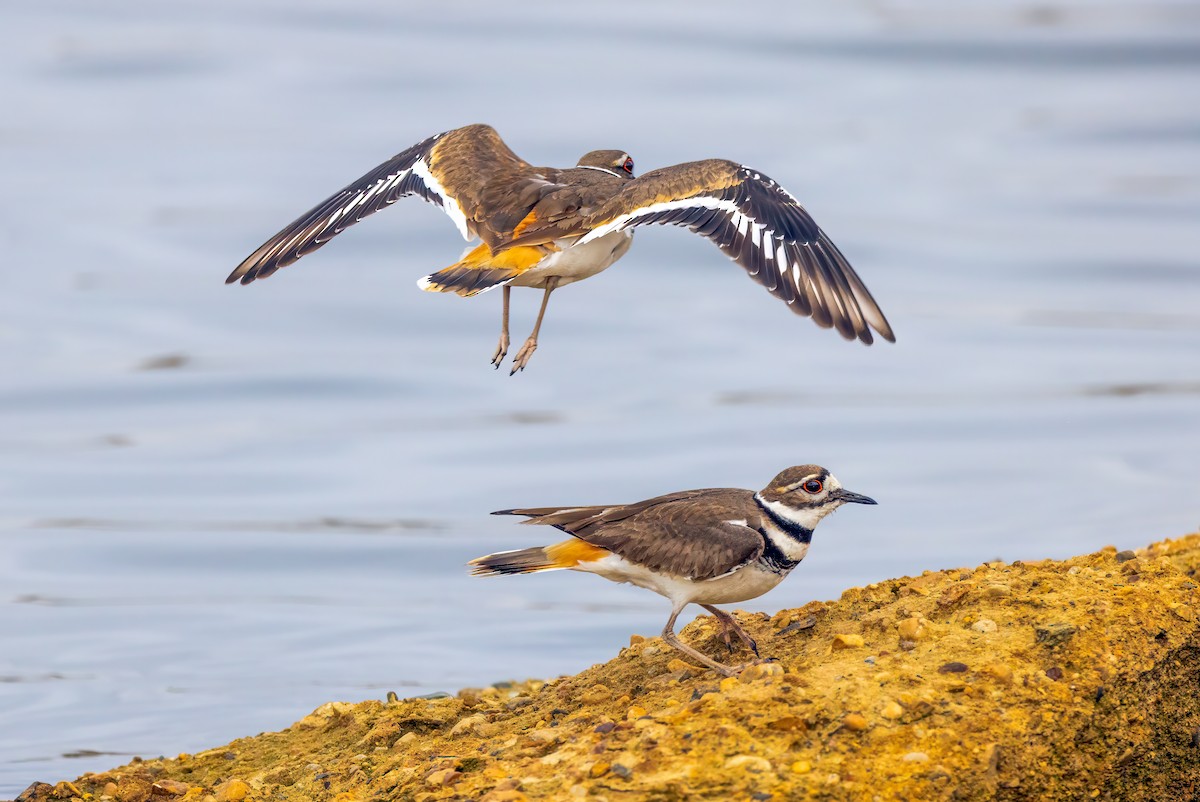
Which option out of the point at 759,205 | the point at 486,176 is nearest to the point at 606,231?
the point at 759,205

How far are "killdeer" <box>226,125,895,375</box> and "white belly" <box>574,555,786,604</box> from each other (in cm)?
140

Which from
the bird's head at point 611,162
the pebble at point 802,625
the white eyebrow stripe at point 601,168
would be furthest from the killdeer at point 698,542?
the bird's head at point 611,162

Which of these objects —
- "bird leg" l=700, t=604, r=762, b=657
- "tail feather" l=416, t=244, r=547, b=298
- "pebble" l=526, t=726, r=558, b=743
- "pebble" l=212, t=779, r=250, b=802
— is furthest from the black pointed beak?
"pebble" l=212, t=779, r=250, b=802

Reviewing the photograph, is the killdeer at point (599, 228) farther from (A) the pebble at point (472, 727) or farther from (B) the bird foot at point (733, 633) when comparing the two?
(A) the pebble at point (472, 727)

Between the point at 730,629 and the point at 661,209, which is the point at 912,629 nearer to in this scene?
the point at 730,629

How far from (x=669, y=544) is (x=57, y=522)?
56.7 ft

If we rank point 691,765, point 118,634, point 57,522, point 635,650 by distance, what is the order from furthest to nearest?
point 57,522, point 118,634, point 635,650, point 691,765

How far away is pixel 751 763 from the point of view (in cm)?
901

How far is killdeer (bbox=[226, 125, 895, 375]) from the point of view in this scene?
11.6 m

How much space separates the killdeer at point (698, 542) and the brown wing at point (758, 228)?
1.02m

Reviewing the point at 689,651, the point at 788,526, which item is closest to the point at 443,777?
the point at 689,651

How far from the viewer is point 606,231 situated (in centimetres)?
1205

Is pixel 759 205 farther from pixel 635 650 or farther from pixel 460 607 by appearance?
pixel 460 607

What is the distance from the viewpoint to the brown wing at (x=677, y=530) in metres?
10.8
